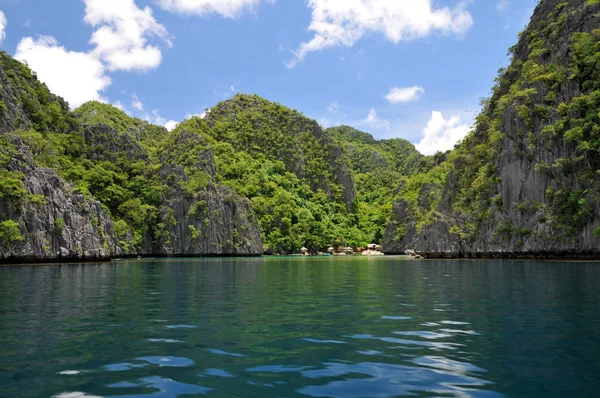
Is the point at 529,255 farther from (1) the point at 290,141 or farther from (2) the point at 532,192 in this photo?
(1) the point at 290,141

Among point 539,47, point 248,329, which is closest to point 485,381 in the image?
point 248,329

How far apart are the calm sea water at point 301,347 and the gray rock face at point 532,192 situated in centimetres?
4359

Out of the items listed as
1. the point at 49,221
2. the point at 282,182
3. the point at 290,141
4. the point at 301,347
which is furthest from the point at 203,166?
the point at 301,347

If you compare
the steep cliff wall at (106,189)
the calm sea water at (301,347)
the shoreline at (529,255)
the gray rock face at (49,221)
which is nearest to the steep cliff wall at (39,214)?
the gray rock face at (49,221)

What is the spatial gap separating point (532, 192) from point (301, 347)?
59.7 m

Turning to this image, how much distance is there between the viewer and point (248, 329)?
450 inches

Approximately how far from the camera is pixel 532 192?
61219 millimetres

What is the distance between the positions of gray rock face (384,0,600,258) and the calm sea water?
143 ft

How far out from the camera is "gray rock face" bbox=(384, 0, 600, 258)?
56188 millimetres

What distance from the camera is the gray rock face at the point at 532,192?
56188 mm

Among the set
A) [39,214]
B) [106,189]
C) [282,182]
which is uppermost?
[282,182]

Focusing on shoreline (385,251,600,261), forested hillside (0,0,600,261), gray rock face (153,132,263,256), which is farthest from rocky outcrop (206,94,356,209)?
shoreline (385,251,600,261)

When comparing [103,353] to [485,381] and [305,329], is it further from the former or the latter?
[485,381]

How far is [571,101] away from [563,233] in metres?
16.2
